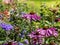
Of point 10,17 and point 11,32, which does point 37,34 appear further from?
point 10,17

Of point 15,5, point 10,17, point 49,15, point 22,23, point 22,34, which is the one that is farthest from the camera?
point 49,15

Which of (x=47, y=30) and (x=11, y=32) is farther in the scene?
(x=11, y=32)

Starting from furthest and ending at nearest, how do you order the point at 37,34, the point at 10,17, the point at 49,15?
the point at 49,15, the point at 10,17, the point at 37,34

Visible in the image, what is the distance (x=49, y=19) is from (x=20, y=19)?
100cm

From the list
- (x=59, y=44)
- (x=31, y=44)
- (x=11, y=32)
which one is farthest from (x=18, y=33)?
(x=59, y=44)

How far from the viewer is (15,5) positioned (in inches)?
158

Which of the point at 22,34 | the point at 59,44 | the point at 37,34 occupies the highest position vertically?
the point at 37,34

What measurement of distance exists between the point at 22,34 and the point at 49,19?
1283 mm

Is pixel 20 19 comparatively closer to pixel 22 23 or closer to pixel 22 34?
pixel 22 23

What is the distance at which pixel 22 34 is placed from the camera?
9.80ft

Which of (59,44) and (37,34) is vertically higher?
(37,34)

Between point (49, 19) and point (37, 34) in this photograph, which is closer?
point (37, 34)

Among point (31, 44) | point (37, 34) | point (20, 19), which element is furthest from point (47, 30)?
point (20, 19)

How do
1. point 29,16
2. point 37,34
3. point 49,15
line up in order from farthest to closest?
point 49,15, point 29,16, point 37,34
